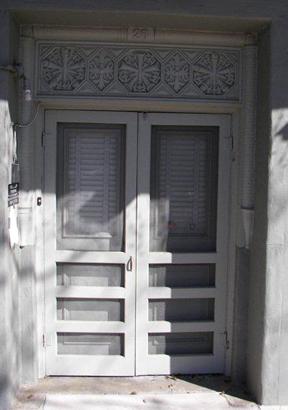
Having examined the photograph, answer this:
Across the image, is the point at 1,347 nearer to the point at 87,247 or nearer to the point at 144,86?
the point at 87,247

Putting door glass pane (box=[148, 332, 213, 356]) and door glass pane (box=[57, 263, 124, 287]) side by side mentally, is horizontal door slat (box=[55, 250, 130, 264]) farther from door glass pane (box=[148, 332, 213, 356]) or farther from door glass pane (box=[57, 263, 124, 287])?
door glass pane (box=[148, 332, 213, 356])

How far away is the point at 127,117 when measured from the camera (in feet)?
14.3

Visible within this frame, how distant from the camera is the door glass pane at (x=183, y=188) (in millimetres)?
4418

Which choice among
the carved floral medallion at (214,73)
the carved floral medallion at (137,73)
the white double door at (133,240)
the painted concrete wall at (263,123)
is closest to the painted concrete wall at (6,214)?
the painted concrete wall at (263,123)

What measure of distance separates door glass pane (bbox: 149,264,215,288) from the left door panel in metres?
0.20

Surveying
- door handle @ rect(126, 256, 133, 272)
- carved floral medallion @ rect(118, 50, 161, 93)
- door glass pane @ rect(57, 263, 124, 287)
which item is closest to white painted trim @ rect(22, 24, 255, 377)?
carved floral medallion @ rect(118, 50, 161, 93)

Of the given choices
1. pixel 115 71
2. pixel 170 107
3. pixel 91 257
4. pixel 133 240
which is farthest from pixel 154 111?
pixel 91 257

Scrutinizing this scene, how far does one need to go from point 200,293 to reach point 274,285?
71 centimetres

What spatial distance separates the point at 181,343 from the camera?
179 inches

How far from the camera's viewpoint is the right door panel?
4.40 m

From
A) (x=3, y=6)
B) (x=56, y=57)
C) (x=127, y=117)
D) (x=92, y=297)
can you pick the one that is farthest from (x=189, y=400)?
(x=3, y=6)

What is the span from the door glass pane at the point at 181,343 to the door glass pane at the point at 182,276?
1.35ft

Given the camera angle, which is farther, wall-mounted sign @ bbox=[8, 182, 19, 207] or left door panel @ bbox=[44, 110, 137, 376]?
left door panel @ bbox=[44, 110, 137, 376]

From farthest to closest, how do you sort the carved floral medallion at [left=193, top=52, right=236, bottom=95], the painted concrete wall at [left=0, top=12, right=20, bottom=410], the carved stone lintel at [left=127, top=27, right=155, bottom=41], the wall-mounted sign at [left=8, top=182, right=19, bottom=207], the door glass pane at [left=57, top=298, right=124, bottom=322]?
the door glass pane at [left=57, top=298, right=124, bottom=322]
the carved floral medallion at [left=193, top=52, right=236, bottom=95]
the carved stone lintel at [left=127, top=27, right=155, bottom=41]
the wall-mounted sign at [left=8, top=182, right=19, bottom=207]
the painted concrete wall at [left=0, top=12, right=20, bottom=410]
